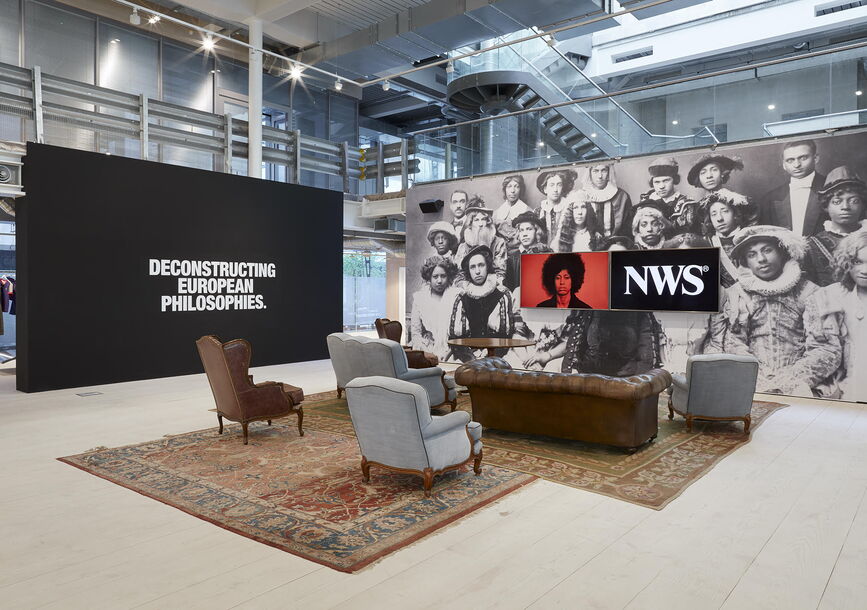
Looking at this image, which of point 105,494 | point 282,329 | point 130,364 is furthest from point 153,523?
point 282,329

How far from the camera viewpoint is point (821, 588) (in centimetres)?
326

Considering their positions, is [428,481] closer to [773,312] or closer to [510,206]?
[773,312]

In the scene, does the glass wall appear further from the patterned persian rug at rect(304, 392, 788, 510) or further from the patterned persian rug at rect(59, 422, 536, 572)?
the patterned persian rug at rect(59, 422, 536, 572)

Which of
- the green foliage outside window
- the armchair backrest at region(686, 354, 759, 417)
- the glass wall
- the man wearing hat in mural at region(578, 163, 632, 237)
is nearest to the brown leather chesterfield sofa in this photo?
the armchair backrest at region(686, 354, 759, 417)

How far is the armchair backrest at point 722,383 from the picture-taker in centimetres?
663

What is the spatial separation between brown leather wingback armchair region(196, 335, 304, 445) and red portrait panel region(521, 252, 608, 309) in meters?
5.98

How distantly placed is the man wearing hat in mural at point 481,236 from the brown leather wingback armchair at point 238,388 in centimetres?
623

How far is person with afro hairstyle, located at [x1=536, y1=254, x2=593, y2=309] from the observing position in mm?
10969

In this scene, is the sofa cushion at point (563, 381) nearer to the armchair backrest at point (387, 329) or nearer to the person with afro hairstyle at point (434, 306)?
the armchair backrest at point (387, 329)

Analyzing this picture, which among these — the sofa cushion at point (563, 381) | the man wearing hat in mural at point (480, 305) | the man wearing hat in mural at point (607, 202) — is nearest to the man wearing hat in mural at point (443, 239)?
the man wearing hat in mural at point (480, 305)

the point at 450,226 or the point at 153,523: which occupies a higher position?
the point at 450,226

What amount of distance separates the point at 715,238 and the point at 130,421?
849 cm

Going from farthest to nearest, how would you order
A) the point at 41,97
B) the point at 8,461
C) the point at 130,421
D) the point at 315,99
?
the point at 315,99, the point at 41,97, the point at 130,421, the point at 8,461

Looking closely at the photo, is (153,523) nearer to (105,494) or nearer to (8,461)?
(105,494)
